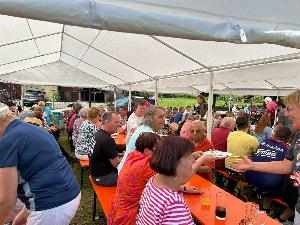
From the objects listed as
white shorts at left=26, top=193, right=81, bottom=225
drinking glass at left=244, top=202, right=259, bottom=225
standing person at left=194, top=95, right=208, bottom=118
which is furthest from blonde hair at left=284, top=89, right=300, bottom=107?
standing person at left=194, top=95, right=208, bottom=118

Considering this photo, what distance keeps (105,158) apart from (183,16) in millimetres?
2603

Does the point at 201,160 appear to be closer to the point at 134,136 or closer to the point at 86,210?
the point at 134,136

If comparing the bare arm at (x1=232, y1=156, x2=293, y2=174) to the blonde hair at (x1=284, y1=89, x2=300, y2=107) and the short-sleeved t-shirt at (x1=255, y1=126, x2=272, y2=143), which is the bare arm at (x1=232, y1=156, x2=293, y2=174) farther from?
the short-sleeved t-shirt at (x1=255, y1=126, x2=272, y2=143)

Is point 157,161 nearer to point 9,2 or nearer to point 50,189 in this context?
point 50,189

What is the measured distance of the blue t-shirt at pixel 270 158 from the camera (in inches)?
154

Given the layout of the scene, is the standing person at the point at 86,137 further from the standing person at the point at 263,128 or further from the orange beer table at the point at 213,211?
the standing person at the point at 263,128

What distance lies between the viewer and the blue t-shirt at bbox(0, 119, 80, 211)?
1.89 m

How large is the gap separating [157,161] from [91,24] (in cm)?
87

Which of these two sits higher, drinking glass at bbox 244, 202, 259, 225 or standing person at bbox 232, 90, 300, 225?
standing person at bbox 232, 90, 300, 225

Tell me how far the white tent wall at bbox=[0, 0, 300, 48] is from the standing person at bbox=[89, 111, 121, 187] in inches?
92.1

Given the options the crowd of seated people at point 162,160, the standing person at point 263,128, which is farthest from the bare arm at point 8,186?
A: the standing person at point 263,128

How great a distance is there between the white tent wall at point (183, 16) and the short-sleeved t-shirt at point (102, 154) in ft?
7.48

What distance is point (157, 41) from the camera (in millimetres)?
5105

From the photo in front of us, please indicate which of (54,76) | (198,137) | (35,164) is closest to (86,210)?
(198,137)
